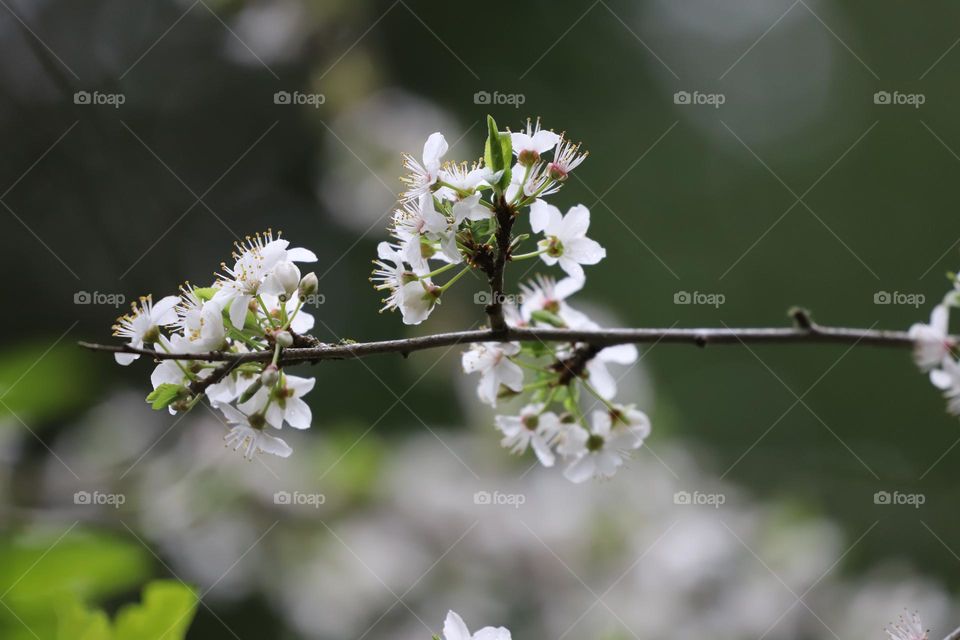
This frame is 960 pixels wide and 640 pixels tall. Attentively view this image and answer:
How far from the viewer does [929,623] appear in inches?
107

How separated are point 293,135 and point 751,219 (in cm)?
233

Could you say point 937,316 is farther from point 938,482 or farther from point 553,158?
point 938,482

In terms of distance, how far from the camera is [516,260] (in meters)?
1.14

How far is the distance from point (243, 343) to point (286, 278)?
0.32 feet

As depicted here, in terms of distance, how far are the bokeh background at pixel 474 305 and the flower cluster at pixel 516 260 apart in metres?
0.46

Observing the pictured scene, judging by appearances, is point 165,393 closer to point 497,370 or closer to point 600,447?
point 497,370

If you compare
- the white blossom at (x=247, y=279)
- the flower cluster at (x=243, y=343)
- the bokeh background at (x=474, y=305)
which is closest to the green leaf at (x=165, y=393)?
the flower cluster at (x=243, y=343)

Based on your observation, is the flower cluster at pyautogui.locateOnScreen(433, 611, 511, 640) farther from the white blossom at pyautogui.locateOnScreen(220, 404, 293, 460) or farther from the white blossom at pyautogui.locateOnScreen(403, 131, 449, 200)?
the white blossom at pyautogui.locateOnScreen(403, 131, 449, 200)

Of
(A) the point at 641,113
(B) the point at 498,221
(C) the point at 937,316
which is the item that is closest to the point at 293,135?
(A) the point at 641,113

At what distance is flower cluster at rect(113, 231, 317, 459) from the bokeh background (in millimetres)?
371

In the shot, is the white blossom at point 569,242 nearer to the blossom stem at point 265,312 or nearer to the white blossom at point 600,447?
the white blossom at point 600,447

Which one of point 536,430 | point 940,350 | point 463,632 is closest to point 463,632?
point 463,632

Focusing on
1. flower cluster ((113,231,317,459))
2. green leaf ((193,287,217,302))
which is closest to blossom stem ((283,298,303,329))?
flower cluster ((113,231,317,459))

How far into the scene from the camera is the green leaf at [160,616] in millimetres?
1169
